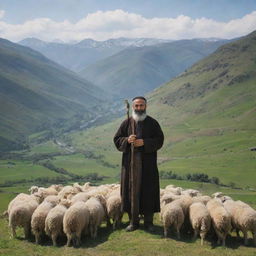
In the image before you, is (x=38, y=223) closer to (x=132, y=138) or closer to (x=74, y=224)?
(x=74, y=224)

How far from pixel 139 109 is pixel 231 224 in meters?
6.49

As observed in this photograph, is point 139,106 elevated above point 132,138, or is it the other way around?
point 139,106

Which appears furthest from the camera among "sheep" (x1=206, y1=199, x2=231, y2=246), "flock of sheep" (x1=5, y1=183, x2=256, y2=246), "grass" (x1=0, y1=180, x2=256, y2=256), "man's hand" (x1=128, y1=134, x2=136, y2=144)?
"man's hand" (x1=128, y1=134, x2=136, y2=144)

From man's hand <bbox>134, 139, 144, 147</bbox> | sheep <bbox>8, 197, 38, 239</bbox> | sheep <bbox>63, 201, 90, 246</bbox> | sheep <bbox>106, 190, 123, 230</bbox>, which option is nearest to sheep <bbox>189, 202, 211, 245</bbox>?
sheep <bbox>106, 190, 123, 230</bbox>

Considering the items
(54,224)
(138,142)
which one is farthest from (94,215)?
(138,142)

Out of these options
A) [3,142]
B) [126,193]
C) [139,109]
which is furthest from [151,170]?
[3,142]

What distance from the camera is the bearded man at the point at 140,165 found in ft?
52.5

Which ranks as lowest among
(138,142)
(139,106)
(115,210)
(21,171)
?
(115,210)

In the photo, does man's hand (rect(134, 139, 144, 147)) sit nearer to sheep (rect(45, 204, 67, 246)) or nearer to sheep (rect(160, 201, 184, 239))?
sheep (rect(160, 201, 184, 239))

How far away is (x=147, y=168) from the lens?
16281 mm

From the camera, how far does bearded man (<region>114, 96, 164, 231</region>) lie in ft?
52.5

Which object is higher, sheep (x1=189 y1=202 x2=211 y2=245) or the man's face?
the man's face

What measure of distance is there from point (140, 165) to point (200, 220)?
3.43m

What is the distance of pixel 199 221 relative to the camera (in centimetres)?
1541
